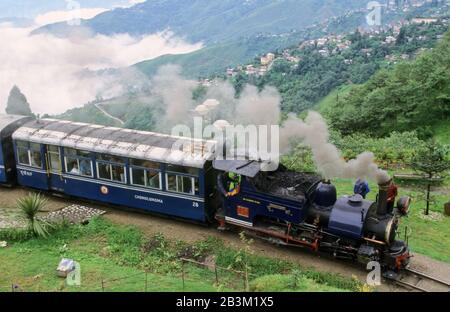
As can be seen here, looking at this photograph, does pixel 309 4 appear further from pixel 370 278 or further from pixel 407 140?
pixel 370 278

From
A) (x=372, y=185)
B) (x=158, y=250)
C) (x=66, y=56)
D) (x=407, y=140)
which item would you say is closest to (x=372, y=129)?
(x=407, y=140)

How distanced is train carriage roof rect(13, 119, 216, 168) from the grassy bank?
239 cm

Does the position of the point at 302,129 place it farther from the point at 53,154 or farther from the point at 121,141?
the point at 53,154

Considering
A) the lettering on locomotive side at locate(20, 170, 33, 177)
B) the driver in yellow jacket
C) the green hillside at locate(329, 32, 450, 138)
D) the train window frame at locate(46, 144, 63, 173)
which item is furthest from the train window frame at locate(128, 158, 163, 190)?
the green hillside at locate(329, 32, 450, 138)

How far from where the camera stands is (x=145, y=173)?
1510 cm

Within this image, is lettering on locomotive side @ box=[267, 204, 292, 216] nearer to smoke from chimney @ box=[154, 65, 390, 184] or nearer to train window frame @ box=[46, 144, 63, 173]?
smoke from chimney @ box=[154, 65, 390, 184]

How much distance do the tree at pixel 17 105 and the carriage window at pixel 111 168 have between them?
31.2m

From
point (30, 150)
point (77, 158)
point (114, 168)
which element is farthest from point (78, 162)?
point (30, 150)

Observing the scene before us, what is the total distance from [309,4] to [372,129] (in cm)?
17013

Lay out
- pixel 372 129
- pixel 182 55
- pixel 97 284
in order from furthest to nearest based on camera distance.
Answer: pixel 182 55, pixel 372 129, pixel 97 284

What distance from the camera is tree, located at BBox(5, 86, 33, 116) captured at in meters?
44.3

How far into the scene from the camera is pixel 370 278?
11898mm

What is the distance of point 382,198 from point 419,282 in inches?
88.1

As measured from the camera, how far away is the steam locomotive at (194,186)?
39.9ft
